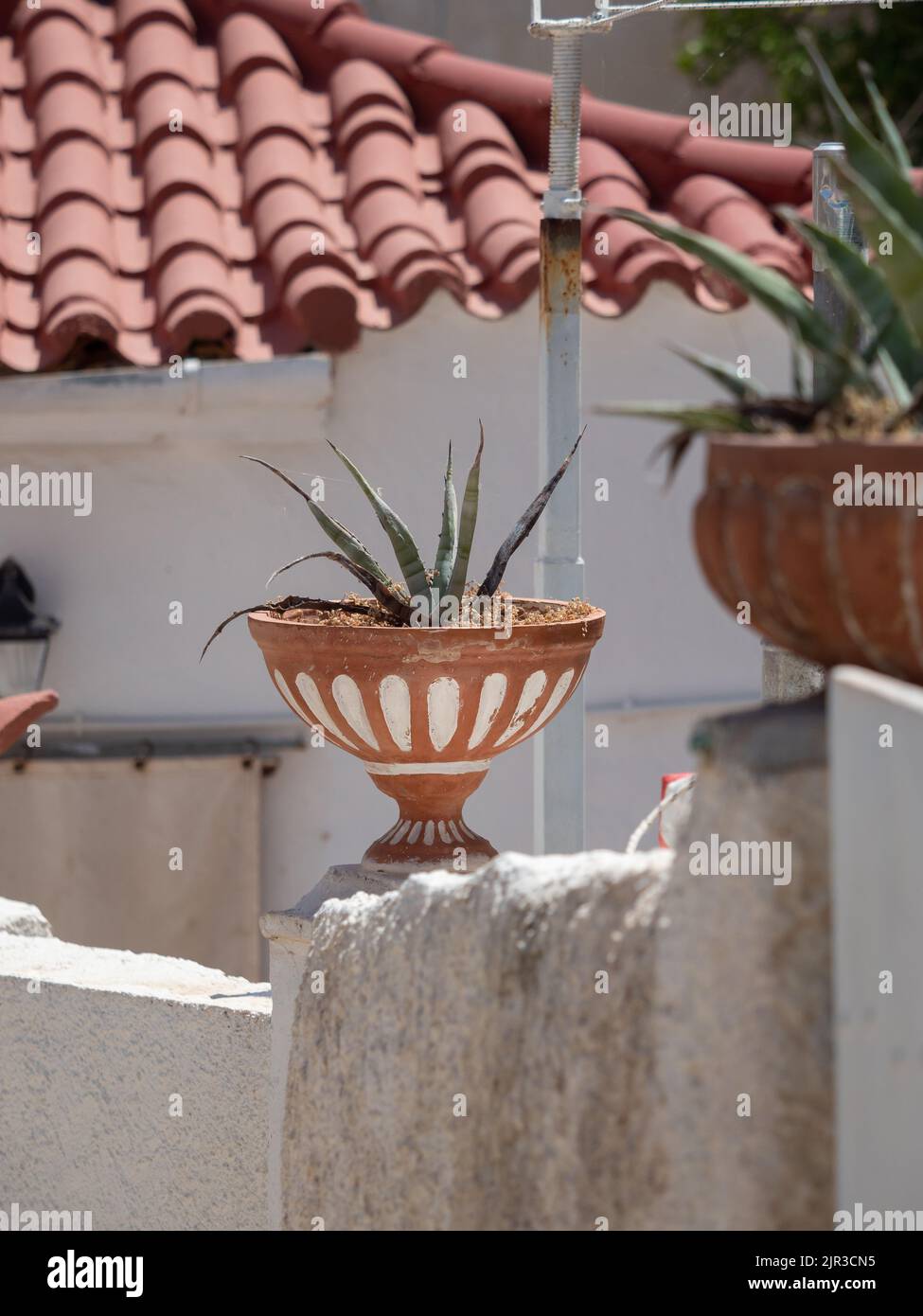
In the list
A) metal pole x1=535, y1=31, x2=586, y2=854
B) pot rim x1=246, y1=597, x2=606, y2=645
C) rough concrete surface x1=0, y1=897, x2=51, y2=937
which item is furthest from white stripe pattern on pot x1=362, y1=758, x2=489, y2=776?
rough concrete surface x1=0, y1=897, x2=51, y2=937

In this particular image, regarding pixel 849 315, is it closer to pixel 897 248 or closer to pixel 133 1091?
pixel 897 248

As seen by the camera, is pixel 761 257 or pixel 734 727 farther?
pixel 761 257

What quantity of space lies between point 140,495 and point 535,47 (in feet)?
17.3

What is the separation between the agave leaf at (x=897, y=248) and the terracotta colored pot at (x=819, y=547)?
17 cm

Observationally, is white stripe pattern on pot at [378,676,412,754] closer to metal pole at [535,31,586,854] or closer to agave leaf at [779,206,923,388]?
metal pole at [535,31,586,854]

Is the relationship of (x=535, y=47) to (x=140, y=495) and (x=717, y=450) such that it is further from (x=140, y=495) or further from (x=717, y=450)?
(x=717, y=450)

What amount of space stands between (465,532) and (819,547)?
1452 mm

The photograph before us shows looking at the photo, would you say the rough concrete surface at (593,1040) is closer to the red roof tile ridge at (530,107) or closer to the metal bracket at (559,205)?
Result: the metal bracket at (559,205)

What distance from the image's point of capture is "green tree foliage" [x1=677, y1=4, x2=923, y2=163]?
31.1 feet

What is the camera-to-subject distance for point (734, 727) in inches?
57.0

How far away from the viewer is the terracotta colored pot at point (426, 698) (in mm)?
2621
